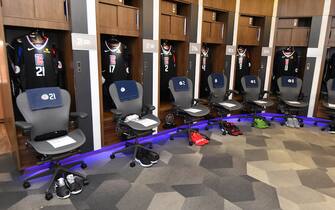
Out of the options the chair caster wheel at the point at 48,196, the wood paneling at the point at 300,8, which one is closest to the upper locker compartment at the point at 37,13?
the chair caster wheel at the point at 48,196

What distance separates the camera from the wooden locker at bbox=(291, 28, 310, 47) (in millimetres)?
4844

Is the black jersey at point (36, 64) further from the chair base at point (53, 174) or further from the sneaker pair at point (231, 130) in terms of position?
the sneaker pair at point (231, 130)

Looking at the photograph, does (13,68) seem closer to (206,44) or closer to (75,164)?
(75,164)

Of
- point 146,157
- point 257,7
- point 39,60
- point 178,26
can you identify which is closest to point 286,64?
point 257,7

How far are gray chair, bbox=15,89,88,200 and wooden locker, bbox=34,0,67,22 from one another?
86cm

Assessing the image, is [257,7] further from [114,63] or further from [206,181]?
[206,181]

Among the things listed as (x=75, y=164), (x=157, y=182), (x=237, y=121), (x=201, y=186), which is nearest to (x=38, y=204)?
(x=75, y=164)

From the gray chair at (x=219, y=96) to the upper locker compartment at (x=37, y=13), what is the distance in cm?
262

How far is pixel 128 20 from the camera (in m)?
3.23

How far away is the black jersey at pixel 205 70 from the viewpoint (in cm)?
Result: 466

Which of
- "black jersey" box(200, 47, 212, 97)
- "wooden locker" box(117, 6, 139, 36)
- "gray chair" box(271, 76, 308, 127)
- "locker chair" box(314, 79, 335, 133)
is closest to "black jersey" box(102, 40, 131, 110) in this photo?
"wooden locker" box(117, 6, 139, 36)

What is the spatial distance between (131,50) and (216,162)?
212 centimetres

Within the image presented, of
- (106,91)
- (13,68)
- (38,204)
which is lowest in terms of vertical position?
(38,204)

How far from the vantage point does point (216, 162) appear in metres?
2.97
